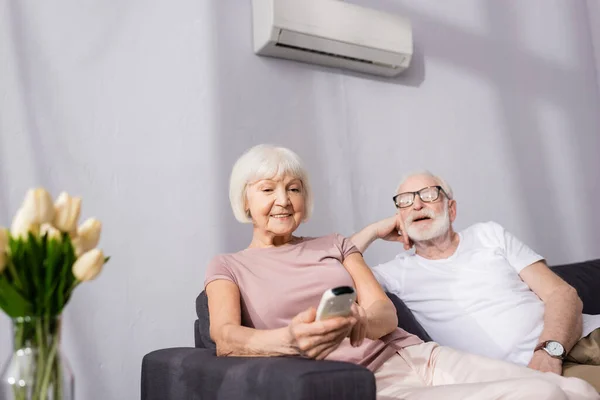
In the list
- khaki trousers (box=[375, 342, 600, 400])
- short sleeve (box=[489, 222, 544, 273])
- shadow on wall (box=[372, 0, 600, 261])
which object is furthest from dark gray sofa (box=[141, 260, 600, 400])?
shadow on wall (box=[372, 0, 600, 261])

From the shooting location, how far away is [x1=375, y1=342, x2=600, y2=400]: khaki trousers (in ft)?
4.00

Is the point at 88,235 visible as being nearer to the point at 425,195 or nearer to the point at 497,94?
the point at 425,195

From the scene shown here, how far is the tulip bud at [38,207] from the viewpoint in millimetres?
934

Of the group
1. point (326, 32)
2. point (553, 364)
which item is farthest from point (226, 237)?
point (553, 364)

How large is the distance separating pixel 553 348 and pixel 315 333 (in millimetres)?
960

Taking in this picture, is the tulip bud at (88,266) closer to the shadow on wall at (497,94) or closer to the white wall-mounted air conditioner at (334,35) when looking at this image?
the shadow on wall at (497,94)

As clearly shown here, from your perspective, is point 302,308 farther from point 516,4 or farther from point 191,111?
point 516,4

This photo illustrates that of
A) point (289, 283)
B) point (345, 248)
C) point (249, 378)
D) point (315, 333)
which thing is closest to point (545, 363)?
point (345, 248)

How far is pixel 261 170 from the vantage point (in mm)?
1691

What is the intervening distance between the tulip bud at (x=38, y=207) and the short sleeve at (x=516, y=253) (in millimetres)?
1611

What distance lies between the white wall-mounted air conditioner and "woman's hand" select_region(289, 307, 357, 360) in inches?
58.3

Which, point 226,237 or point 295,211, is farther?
point 226,237

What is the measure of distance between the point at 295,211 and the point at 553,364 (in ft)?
2.98

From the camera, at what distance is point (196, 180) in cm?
227
